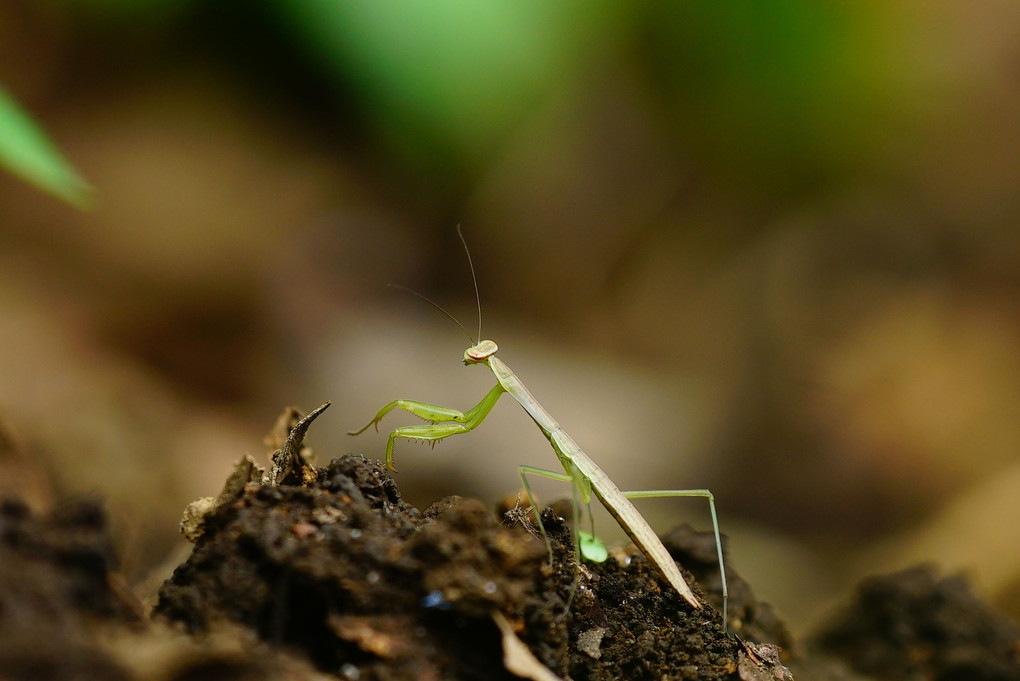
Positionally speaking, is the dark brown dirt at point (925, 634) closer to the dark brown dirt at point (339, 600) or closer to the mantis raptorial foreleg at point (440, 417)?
the dark brown dirt at point (339, 600)

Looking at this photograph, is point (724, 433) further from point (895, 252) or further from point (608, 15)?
point (608, 15)

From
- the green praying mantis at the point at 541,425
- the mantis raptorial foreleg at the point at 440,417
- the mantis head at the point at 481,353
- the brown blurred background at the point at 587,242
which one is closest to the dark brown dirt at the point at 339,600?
the green praying mantis at the point at 541,425

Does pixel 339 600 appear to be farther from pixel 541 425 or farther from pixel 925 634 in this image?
pixel 925 634

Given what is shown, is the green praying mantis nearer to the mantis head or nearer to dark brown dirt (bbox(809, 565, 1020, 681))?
the mantis head

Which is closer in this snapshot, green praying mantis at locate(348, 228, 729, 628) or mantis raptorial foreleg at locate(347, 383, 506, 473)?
green praying mantis at locate(348, 228, 729, 628)

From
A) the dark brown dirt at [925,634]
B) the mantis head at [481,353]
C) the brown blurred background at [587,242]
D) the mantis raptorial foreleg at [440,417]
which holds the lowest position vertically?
the dark brown dirt at [925,634]

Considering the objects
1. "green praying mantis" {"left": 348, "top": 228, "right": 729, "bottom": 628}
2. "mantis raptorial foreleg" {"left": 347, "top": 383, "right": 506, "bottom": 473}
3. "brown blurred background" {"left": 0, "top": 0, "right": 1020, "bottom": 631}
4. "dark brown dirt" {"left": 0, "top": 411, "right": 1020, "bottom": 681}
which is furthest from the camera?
"brown blurred background" {"left": 0, "top": 0, "right": 1020, "bottom": 631}

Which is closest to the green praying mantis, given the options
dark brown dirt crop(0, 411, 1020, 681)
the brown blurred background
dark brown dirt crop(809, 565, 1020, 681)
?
dark brown dirt crop(0, 411, 1020, 681)
